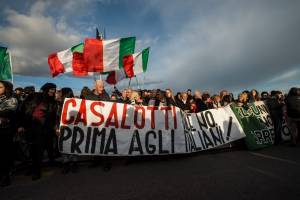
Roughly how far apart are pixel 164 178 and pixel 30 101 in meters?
3.30

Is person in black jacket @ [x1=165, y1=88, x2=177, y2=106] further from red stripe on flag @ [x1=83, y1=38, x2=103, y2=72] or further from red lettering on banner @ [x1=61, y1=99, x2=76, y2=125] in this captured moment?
red stripe on flag @ [x1=83, y1=38, x2=103, y2=72]

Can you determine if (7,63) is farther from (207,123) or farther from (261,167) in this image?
(261,167)

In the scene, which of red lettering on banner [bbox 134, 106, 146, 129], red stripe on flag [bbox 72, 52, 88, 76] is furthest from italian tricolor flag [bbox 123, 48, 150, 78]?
red lettering on banner [bbox 134, 106, 146, 129]

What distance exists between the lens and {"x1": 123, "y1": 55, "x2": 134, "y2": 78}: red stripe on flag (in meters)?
10.9

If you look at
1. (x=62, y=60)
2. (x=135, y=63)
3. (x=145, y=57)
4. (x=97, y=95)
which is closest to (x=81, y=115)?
(x=97, y=95)

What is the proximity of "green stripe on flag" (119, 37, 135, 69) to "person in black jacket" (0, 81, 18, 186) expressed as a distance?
5748 mm

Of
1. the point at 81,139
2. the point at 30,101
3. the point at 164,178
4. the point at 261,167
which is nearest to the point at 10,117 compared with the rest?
the point at 30,101

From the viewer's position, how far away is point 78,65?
32.8 ft

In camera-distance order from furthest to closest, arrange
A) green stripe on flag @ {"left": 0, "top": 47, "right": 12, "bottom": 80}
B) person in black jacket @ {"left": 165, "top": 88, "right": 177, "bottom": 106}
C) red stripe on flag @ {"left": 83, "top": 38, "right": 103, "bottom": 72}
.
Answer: green stripe on flag @ {"left": 0, "top": 47, "right": 12, "bottom": 80}, red stripe on flag @ {"left": 83, "top": 38, "right": 103, "bottom": 72}, person in black jacket @ {"left": 165, "top": 88, "right": 177, "bottom": 106}

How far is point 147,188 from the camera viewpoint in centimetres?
397

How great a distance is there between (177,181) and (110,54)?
660 centimetres

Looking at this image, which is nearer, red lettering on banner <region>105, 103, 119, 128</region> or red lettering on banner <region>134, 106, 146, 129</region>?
red lettering on banner <region>105, 103, 119, 128</region>

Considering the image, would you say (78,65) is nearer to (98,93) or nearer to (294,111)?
(98,93)

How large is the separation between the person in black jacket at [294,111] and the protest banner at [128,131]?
2.45 metres
